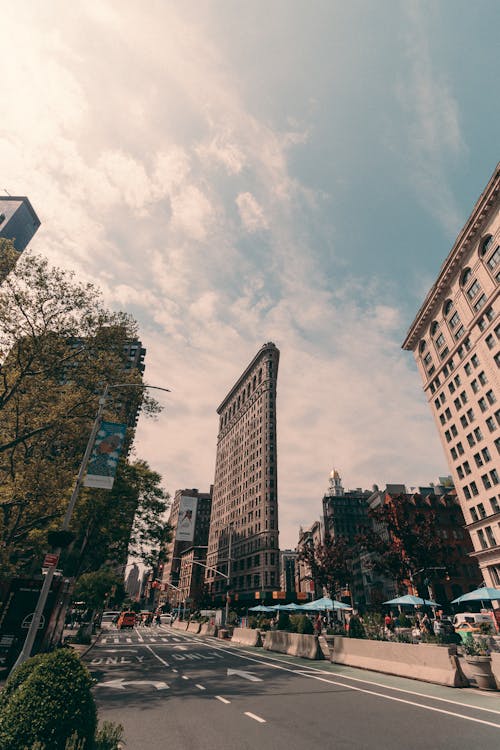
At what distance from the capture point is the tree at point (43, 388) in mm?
18000

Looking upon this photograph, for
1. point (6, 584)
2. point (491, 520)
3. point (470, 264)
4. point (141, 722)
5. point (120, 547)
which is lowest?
point (141, 722)

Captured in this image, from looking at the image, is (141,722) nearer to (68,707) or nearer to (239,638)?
(68,707)

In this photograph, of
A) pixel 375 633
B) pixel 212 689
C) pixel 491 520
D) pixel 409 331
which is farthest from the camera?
pixel 409 331

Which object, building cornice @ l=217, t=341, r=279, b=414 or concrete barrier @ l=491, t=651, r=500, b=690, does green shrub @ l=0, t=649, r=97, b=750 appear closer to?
concrete barrier @ l=491, t=651, r=500, b=690

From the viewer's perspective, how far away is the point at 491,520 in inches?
1896

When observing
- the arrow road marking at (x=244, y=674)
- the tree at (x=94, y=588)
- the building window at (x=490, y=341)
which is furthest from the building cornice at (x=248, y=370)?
the arrow road marking at (x=244, y=674)

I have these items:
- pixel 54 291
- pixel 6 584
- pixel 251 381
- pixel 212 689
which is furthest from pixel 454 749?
pixel 251 381

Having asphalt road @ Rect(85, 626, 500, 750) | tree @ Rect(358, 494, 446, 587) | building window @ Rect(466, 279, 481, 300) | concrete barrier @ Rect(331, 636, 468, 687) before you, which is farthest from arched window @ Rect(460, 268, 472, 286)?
asphalt road @ Rect(85, 626, 500, 750)

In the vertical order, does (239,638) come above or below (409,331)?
below

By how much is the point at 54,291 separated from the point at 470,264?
5594 centimetres

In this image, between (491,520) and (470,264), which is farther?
(470,264)

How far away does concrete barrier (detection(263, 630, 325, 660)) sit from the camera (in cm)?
2069

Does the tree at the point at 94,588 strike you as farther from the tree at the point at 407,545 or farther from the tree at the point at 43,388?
the tree at the point at 407,545

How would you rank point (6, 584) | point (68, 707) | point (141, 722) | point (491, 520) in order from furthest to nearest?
point (491, 520)
point (6, 584)
point (141, 722)
point (68, 707)
